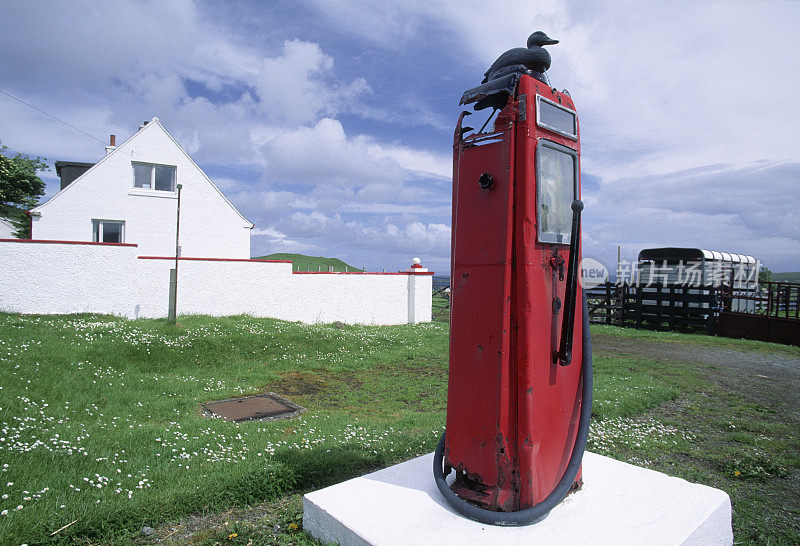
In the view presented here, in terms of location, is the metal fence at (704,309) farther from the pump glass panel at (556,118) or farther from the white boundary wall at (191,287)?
the pump glass panel at (556,118)

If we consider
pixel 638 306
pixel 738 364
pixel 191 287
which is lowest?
pixel 738 364

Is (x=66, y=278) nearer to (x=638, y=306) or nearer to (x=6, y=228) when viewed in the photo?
(x=638, y=306)

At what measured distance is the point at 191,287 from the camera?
543 inches

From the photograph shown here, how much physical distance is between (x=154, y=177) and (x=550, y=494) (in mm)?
19252

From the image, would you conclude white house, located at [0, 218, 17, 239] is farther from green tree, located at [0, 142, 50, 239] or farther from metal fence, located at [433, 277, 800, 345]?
metal fence, located at [433, 277, 800, 345]

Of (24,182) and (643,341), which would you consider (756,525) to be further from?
(24,182)

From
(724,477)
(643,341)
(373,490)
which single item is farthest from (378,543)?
(643,341)

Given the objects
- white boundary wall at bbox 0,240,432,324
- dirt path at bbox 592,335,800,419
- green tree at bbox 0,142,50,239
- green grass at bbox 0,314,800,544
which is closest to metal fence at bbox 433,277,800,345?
dirt path at bbox 592,335,800,419

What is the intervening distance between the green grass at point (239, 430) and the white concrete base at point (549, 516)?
0.43 metres

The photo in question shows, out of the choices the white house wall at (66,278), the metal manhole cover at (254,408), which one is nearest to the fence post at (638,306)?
the metal manhole cover at (254,408)

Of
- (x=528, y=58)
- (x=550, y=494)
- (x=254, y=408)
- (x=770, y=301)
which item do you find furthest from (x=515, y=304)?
(x=770, y=301)

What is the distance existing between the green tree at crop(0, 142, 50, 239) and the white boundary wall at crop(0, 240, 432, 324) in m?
19.5

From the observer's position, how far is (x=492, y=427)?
2734 mm

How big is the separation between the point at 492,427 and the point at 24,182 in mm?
35487
